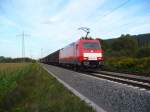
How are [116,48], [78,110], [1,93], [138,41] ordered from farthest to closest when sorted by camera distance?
[138,41]
[116,48]
[1,93]
[78,110]

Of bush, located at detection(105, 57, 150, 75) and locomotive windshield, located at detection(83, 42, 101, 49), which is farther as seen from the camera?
locomotive windshield, located at detection(83, 42, 101, 49)

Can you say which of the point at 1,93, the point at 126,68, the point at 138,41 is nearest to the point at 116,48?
the point at 138,41

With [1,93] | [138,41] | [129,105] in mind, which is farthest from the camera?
[138,41]

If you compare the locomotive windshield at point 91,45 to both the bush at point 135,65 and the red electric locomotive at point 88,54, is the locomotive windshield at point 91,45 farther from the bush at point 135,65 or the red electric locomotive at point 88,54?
the bush at point 135,65

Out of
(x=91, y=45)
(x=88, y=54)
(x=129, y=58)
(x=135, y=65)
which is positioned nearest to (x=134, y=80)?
(x=88, y=54)

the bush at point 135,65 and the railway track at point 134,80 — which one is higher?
the bush at point 135,65

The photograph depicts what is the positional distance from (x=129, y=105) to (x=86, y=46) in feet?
70.6

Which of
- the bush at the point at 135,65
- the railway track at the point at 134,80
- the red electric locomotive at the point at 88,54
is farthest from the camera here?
the red electric locomotive at the point at 88,54

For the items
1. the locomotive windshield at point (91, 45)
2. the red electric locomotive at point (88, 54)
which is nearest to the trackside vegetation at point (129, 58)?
the red electric locomotive at point (88, 54)

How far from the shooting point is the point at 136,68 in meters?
29.6

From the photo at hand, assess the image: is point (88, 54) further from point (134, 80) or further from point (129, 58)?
point (134, 80)

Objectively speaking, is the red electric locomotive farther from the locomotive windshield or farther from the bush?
the bush

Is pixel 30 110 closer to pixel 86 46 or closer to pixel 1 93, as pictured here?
pixel 1 93

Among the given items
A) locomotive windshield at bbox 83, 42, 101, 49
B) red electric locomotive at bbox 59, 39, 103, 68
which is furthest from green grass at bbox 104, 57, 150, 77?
locomotive windshield at bbox 83, 42, 101, 49
